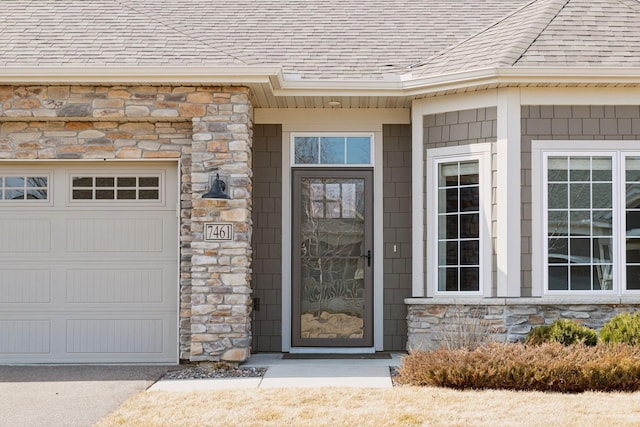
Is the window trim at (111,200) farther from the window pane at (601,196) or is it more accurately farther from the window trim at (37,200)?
the window pane at (601,196)

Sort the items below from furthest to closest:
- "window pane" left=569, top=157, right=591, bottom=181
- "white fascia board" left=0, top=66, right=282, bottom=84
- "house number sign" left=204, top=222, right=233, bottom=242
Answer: "window pane" left=569, top=157, right=591, bottom=181 → "house number sign" left=204, top=222, right=233, bottom=242 → "white fascia board" left=0, top=66, right=282, bottom=84

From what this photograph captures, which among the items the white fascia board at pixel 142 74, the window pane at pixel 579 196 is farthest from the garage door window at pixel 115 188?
the window pane at pixel 579 196

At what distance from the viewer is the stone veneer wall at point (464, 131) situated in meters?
8.80

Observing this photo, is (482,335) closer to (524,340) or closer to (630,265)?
(524,340)

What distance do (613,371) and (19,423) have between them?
4.91 meters

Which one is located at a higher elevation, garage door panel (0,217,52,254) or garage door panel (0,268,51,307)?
garage door panel (0,217,52,254)

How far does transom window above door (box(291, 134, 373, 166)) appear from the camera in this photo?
32.7 ft

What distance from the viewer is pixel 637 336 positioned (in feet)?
25.1

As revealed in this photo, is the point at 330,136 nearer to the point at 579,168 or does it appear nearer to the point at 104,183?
the point at 104,183

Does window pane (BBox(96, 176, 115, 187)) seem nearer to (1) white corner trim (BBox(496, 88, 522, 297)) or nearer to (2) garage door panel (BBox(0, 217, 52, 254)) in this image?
(2) garage door panel (BBox(0, 217, 52, 254))

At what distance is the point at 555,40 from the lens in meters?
9.06

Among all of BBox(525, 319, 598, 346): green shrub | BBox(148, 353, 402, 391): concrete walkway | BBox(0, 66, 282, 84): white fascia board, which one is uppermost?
BBox(0, 66, 282, 84): white fascia board

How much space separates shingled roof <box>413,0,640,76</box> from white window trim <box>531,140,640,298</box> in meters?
0.86

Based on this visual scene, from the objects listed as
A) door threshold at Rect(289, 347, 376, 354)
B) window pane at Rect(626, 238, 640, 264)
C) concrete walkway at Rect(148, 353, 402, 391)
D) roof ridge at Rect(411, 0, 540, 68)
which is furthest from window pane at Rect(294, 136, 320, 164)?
window pane at Rect(626, 238, 640, 264)
